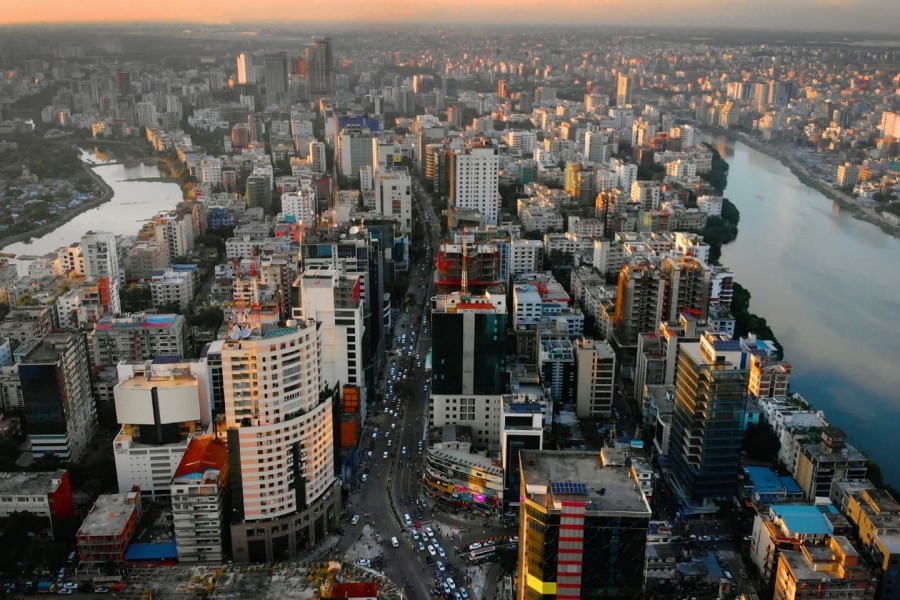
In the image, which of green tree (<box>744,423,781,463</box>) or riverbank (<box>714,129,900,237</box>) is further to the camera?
riverbank (<box>714,129,900,237</box>)

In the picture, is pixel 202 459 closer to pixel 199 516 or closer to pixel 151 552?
pixel 199 516

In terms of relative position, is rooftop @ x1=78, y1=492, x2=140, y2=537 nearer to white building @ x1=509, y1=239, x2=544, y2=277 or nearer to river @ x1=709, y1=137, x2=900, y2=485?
river @ x1=709, y1=137, x2=900, y2=485

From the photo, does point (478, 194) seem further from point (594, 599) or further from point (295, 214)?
point (594, 599)

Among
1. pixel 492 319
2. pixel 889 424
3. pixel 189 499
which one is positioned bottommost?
pixel 889 424

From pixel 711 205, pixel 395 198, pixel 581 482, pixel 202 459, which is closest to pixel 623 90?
pixel 711 205

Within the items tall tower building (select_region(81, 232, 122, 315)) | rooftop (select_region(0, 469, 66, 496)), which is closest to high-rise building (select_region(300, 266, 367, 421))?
rooftop (select_region(0, 469, 66, 496))

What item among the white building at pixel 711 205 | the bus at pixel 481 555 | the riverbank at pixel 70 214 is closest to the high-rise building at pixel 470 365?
the bus at pixel 481 555

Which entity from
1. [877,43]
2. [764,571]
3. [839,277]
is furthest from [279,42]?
[764,571]
